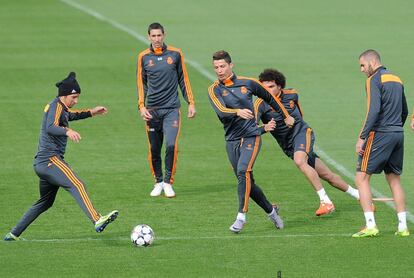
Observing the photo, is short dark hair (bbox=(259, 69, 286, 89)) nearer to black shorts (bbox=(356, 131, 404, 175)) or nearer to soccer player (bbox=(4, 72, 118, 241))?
black shorts (bbox=(356, 131, 404, 175))

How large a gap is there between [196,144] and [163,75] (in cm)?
446

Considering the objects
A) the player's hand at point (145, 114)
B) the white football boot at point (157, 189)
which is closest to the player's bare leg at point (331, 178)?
the white football boot at point (157, 189)

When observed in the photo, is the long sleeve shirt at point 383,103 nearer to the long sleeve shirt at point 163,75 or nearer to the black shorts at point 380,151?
the black shorts at point 380,151

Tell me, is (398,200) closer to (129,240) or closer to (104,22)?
(129,240)

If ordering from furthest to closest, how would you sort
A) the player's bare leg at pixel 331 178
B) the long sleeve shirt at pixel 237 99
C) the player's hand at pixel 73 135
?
the player's bare leg at pixel 331 178, the long sleeve shirt at pixel 237 99, the player's hand at pixel 73 135

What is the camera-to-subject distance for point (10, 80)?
30.0 metres

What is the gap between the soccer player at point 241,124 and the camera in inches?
628

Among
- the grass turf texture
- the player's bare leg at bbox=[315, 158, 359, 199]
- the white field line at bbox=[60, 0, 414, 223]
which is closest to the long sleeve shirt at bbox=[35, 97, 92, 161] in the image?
the grass turf texture

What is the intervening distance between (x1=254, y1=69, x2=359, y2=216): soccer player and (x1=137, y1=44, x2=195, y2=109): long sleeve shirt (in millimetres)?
2075

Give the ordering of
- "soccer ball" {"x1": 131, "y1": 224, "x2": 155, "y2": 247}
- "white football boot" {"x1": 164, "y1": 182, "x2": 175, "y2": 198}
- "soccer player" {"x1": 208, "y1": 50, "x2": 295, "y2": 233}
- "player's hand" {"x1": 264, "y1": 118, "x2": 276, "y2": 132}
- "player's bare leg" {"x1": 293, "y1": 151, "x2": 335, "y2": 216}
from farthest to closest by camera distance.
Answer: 1. "white football boot" {"x1": 164, "y1": 182, "x2": 175, "y2": 198}
2. "player's bare leg" {"x1": 293, "y1": 151, "x2": 335, "y2": 216}
3. "player's hand" {"x1": 264, "y1": 118, "x2": 276, "y2": 132}
4. "soccer player" {"x1": 208, "y1": 50, "x2": 295, "y2": 233}
5. "soccer ball" {"x1": 131, "y1": 224, "x2": 155, "y2": 247}

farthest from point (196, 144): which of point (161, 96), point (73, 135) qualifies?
point (73, 135)

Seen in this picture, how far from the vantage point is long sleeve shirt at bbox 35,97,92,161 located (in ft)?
50.0

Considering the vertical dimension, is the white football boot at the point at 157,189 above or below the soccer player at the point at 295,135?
below

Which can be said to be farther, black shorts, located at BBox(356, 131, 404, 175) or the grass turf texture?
black shorts, located at BBox(356, 131, 404, 175)
